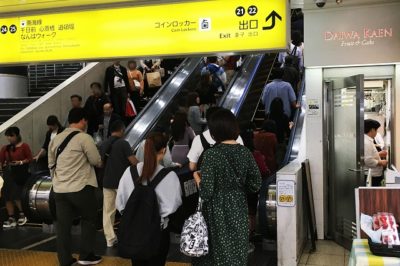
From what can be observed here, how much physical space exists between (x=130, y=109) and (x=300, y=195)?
5.02 meters

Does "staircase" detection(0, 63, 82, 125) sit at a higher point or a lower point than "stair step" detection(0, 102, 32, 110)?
higher

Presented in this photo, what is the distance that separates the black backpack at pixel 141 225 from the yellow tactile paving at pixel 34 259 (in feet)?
5.98

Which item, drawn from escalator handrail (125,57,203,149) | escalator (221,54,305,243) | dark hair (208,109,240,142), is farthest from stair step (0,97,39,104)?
dark hair (208,109,240,142)

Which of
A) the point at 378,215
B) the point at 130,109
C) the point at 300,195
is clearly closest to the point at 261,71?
the point at 130,109

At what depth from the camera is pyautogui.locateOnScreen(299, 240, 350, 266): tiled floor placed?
5312 millimetres

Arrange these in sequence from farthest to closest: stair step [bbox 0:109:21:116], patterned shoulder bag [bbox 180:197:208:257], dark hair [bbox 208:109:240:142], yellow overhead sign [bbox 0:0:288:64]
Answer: stair step [bbox 0:109:21:116] → yellow overhead sign [bbox 0:0:288:64] → dark hair [bbox 208:109:240:142] → patterned shoulder bag [bbox 180:197:208:257]

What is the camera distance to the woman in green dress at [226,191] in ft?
10.5

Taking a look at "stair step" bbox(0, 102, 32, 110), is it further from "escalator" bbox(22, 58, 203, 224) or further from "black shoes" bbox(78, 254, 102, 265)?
"black shoes" bbox(78, 254, 102, 265)

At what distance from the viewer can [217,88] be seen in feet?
36.0

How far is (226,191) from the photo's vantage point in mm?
3240

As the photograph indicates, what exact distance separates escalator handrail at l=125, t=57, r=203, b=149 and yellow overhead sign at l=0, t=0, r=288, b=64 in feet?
11.1

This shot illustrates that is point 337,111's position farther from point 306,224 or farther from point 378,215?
point 378,215

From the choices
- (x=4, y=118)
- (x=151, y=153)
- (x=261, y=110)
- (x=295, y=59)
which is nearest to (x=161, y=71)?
(x=261, y=110)

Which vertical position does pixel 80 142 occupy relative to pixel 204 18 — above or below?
below
